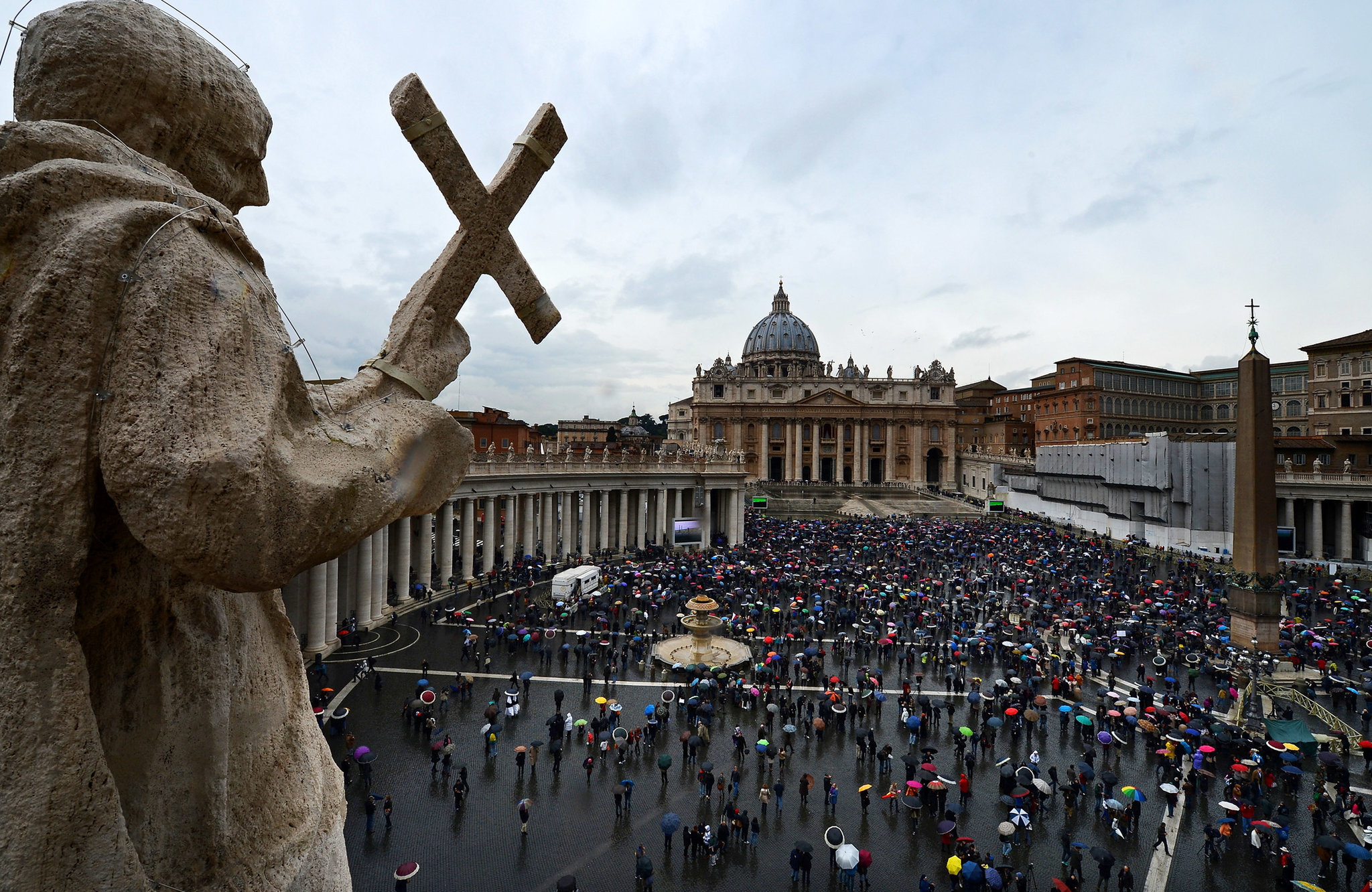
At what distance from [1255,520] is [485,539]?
1416 inches

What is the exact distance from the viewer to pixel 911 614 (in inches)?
Result: 1305

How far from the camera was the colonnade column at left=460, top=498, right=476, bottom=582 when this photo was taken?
3741 cm

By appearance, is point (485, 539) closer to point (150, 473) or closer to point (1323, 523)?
point (150, 473)

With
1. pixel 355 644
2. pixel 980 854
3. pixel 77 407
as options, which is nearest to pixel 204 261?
pixel 77 407

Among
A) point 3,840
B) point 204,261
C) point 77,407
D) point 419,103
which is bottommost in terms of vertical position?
point 3,840

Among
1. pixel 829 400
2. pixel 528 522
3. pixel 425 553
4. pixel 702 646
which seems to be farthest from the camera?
pixel 829 400

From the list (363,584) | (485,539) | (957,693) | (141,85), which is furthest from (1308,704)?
(485,539)

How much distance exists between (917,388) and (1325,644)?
8976 cm

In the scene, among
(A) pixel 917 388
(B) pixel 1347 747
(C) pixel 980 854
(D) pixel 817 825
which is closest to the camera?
(C) pixel 980 854

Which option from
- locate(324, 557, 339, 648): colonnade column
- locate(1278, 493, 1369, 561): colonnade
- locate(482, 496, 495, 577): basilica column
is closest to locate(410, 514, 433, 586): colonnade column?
locate(482, 496, 495, 577): basilica column

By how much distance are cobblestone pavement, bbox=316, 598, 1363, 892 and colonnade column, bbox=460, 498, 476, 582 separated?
638 inches

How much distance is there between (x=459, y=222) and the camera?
4.89m

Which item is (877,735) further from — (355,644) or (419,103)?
(419,103)

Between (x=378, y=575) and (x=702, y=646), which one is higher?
(x=378, y=575)
